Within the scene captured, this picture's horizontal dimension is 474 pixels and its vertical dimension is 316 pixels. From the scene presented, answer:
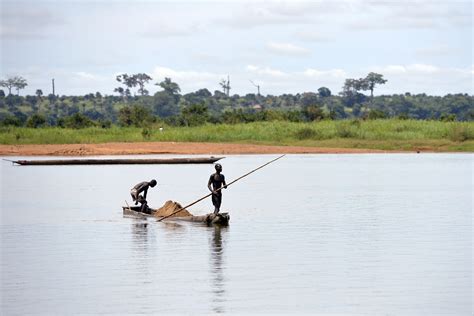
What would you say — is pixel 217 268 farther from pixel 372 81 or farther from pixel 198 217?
pixel 372 81

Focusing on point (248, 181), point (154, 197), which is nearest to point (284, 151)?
point (248, 181)

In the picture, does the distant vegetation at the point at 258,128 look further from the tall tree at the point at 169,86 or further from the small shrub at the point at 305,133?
the tall tree at the point at 169,86

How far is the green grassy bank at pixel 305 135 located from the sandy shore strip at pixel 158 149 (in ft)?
4.18

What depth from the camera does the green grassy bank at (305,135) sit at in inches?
2625

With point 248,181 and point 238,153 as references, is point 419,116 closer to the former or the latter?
point 238,153

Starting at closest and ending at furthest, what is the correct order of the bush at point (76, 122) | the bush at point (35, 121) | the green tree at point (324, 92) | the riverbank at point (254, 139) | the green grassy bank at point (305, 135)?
the riverbank at point (254, 139) < the green grassy bank at point (305, 135) < the bush at point (76, 122) < the bush at point (35, 121) < the green tree at point (324, 92)

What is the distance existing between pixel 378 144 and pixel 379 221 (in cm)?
4183

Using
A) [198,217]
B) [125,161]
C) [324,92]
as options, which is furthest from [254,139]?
[324,92]

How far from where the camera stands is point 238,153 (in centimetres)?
6512

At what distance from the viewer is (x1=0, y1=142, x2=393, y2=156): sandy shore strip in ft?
213

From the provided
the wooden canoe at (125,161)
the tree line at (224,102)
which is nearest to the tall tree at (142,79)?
the tree line at (224,102)

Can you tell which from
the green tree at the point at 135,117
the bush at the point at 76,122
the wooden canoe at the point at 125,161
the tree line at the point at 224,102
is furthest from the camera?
the tree line at the point at 224,102

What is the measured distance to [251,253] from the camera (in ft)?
65.2

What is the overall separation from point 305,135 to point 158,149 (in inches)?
403
